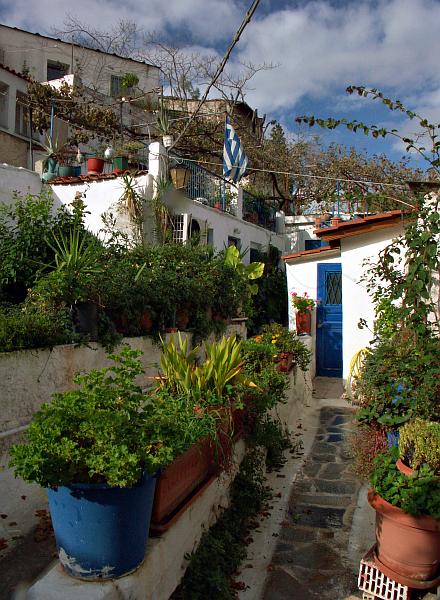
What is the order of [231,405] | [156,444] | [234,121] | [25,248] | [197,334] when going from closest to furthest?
[156,444] → [231,405] → [25,248] → [197,334] → [234,121]

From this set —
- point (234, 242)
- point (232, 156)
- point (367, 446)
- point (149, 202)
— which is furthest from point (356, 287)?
point (234, 242)

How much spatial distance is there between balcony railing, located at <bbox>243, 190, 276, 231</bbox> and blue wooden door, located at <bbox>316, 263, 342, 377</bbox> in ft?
14.7

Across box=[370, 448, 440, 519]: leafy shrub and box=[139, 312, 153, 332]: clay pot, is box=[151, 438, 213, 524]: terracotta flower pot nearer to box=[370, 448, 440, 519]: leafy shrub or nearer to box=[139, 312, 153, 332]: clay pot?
box=[370, 448, 440, 519]: leafy shrub

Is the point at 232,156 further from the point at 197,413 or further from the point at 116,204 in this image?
the point at 197,413

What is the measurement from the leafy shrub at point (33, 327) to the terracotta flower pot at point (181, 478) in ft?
7.08

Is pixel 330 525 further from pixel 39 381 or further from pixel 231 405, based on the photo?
pixel 39 381

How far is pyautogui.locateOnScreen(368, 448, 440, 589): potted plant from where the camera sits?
3.41 meters

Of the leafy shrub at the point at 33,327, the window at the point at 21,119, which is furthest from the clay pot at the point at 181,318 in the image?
the window at the point at 21,119

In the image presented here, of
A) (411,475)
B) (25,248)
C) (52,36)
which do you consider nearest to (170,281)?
(25,248)

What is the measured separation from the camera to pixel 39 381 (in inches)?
198

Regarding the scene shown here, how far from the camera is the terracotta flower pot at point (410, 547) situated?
3422 mm

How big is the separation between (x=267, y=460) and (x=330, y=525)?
1.34 m

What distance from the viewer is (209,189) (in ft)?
43.9

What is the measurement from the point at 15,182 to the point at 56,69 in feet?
46.8
